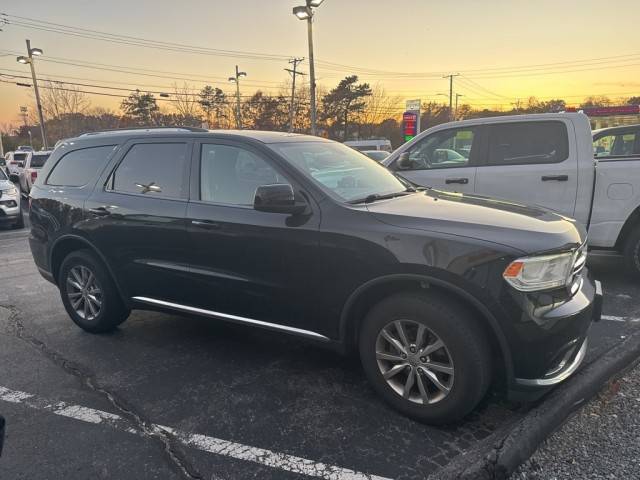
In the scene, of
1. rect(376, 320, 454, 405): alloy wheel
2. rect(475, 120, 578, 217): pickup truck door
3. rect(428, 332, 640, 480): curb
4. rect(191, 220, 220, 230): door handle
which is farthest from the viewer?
rect(475, 120, 578, 217): pickup truck door

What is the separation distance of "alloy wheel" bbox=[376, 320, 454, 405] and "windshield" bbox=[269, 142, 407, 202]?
952 mm

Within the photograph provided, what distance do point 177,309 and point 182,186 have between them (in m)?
1.01

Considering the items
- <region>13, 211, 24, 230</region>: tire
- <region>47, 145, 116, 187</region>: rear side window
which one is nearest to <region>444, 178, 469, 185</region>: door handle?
<region>47, 145, 116, 187</region>: rear side window

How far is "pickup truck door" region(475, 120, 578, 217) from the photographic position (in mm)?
5188

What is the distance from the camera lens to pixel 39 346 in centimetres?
412

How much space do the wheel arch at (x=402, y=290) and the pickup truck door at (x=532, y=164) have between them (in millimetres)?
3257

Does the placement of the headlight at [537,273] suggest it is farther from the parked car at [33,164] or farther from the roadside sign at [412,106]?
the roadside sign at [412,106]

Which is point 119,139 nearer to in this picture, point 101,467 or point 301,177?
point 301,177

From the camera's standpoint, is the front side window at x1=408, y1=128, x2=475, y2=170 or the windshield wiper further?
the front side window at x1=408, y1=128, x2=475, y2=170

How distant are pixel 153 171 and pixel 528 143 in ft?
13.8

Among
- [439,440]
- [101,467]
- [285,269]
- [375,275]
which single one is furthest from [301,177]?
[101,467]

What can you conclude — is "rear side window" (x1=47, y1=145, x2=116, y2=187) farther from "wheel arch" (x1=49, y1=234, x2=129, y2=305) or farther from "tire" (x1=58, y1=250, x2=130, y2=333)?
"tire" (x1=58, y1=250, x2=130, y2=333)

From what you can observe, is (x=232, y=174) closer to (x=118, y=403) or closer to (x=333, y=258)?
(x=333, y=258)

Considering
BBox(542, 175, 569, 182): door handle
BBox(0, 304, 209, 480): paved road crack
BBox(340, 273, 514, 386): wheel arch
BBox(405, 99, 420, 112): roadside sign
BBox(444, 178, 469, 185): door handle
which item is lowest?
BBox(0, 304, 209, 480): paved road crack
